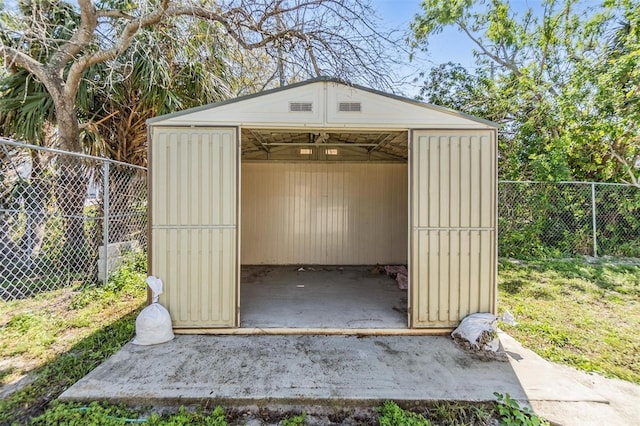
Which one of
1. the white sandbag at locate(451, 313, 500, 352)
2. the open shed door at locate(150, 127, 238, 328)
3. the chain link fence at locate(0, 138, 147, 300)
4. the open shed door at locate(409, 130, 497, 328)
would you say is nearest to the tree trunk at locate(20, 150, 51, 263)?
the chain link fence at locate(0, 138, 147, 300)

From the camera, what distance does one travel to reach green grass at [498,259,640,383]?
8.57 ft

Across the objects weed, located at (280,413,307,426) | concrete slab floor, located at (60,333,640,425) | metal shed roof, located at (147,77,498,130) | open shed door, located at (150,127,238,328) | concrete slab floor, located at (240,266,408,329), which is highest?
metal shed roof, located at (147,77,498,130)

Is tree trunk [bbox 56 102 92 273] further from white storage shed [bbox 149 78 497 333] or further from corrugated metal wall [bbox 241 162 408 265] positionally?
corrugated metal wall [bbox 241 162 408 265]

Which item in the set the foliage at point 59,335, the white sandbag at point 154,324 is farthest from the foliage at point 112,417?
the white sandbag at point 154,324

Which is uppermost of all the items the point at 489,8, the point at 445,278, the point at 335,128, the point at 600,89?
the point at 489,8

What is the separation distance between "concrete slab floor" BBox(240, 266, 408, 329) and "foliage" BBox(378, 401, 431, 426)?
110 centimetres

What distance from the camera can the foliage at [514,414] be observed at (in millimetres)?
1807

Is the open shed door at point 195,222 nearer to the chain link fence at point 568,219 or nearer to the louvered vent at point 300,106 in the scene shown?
the louvered vent at point 300,106

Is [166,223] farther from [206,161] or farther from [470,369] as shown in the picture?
[470,369]

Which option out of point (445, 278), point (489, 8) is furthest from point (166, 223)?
point (489, 8)

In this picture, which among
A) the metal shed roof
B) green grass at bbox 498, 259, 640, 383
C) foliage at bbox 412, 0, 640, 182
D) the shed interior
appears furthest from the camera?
the shed interior

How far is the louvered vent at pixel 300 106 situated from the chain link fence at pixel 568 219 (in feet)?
16.5

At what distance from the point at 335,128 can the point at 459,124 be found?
1272 millimetres

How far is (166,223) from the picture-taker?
9.43 ft
